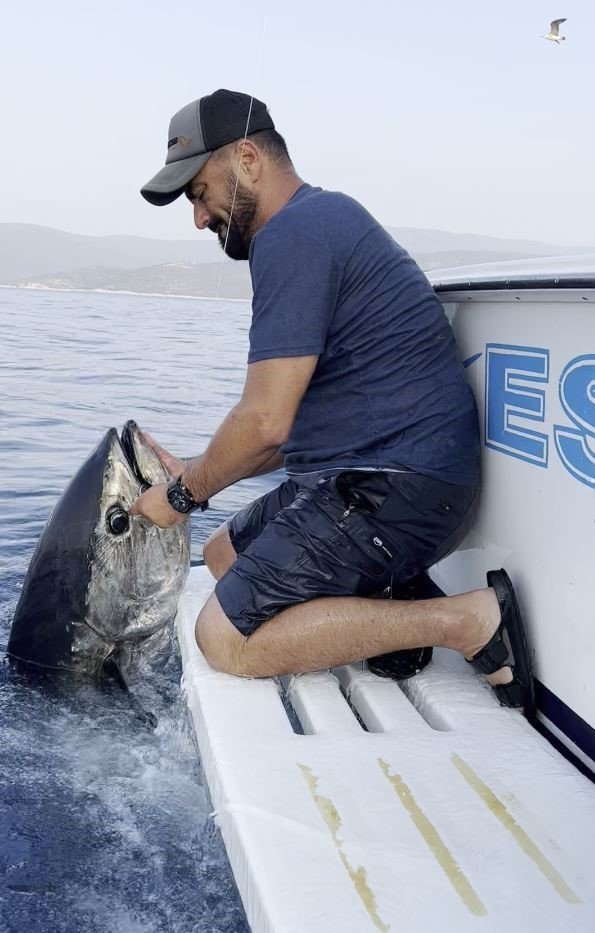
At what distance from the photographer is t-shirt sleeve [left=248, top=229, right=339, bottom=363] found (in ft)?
8.20

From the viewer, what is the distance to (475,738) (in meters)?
2.31

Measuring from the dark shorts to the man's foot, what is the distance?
0.27 m

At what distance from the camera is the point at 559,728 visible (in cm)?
242

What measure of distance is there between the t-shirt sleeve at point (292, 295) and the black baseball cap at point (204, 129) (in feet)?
1.35

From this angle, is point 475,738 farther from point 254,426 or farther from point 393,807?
point 254,426

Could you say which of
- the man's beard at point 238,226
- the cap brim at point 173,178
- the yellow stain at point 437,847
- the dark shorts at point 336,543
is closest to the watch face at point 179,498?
the dark shorts at point 336,543

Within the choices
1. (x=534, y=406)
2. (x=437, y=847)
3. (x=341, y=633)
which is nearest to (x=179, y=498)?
(x=341, y=633)

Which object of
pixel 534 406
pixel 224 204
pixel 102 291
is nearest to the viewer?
pixel 534 406

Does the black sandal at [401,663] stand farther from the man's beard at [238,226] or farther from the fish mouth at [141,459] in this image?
the man's beard at [238,226]

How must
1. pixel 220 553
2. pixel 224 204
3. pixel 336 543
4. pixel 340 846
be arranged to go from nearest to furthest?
pixel 340 846
pixel 336 543
pixel 224 204
pixel 220 553

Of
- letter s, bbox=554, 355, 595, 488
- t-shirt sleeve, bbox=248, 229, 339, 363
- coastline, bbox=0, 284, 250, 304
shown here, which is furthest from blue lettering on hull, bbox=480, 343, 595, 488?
coastline, bbox=0, 284, 250, 304

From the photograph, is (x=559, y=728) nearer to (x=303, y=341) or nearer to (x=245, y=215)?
(x=303, y=341)

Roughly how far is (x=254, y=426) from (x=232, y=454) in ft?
0.45

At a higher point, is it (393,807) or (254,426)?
(254,426)
